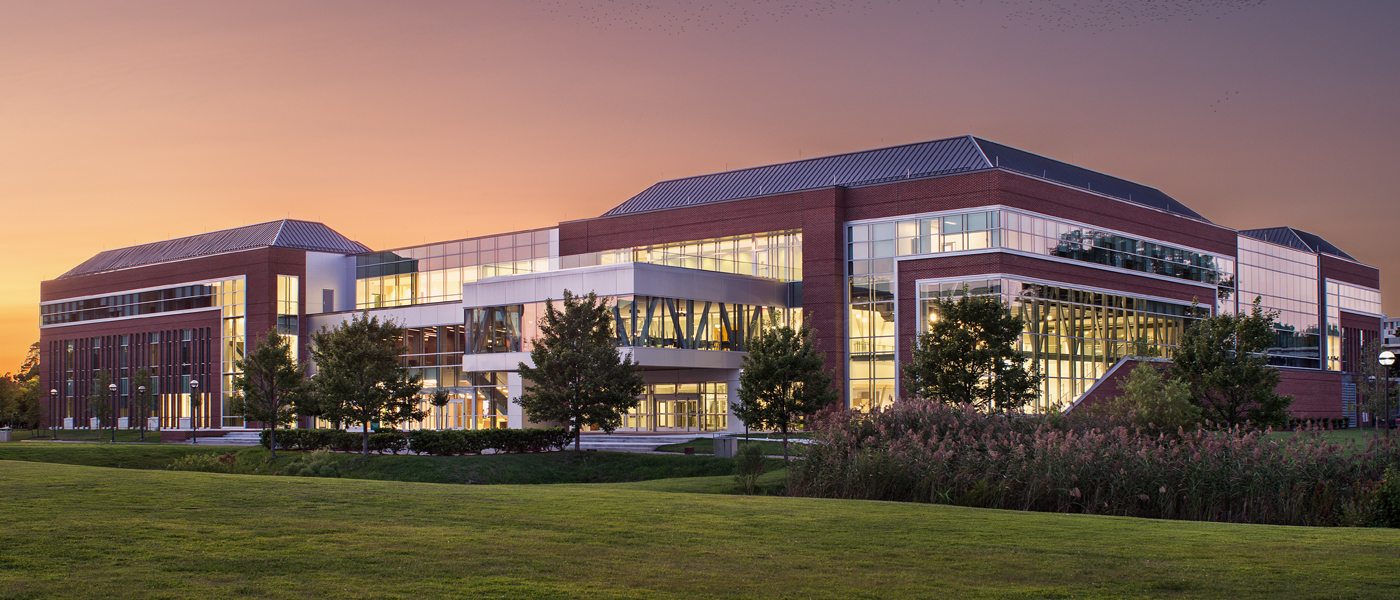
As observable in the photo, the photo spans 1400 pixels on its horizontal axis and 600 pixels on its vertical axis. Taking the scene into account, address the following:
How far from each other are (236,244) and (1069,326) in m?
53.5

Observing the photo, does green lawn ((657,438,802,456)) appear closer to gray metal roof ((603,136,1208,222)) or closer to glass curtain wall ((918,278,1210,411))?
glass curtain wall ((918,278,1210,411))

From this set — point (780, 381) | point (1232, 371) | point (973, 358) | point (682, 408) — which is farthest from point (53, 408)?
point (1232, 371)

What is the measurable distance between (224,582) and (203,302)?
226 ft

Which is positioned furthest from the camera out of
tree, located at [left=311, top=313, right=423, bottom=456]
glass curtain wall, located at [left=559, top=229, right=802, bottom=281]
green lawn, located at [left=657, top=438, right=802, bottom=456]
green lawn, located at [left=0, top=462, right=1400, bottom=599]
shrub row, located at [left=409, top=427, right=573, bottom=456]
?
glass curtain wall, located at [left=559, top=229, right=802, bottom=281]

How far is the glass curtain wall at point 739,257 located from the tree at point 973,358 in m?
19.4

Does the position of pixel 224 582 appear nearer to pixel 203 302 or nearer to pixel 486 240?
pixel 486 240

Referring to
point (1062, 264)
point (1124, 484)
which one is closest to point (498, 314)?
point (1062, 264)

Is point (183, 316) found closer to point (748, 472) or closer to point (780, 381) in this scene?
point (780, 381)

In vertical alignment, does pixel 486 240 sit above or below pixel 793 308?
above

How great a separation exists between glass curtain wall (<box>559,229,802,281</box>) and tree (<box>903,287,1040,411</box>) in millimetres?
19432

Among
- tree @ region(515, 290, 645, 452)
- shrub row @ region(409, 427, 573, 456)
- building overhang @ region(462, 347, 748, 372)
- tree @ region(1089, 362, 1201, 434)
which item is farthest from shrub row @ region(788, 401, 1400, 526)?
building overhang @ region(462, 347, 748, 372)

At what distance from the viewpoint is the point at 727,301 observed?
5291cm

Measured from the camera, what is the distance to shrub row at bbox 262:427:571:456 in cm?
3847

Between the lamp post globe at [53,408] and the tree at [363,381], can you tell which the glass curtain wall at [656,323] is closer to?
the tree at [363,381]
